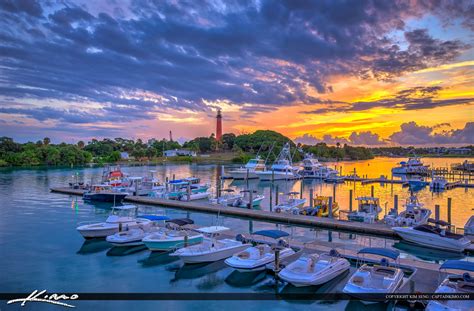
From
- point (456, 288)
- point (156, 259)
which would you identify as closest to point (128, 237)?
point (156, 259)

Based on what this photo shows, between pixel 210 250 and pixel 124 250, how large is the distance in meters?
6.96

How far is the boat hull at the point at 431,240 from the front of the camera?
21938 mm

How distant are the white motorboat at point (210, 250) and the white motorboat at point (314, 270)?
4527mm

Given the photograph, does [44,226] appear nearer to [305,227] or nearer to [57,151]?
[305,227]

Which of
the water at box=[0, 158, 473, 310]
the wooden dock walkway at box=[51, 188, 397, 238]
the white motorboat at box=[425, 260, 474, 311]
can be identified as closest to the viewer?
the white motorboat at box=[425, 260, 474, 311]

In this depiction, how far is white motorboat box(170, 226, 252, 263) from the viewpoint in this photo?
19.2m

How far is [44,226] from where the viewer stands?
30094mm

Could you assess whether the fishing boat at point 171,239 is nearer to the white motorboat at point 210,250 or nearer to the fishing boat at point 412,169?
the white motorboat at point 210,250

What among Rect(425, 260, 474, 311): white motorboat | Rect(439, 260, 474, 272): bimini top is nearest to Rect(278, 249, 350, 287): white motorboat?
Rect(425, 260, 474, 311): white motorboat

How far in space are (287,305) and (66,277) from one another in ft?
38.1

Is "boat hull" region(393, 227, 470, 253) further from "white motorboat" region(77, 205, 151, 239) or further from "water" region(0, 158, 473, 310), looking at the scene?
"white motorboat" region(77, 205, 151, 239)

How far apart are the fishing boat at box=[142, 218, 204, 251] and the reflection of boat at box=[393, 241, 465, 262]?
13.9 metres

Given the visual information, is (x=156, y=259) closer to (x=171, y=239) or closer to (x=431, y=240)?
(x=171, y=239)

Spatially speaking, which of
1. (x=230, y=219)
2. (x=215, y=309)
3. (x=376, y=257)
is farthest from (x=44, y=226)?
(x=376, y=257)
